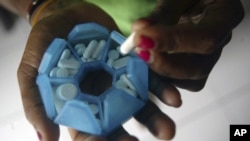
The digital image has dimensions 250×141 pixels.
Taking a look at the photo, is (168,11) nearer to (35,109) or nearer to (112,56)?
(112,56)

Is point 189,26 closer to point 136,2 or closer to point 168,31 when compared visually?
point 168,31

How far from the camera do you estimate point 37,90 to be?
0.44 metres

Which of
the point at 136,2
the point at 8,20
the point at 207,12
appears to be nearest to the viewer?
the point at 207,12

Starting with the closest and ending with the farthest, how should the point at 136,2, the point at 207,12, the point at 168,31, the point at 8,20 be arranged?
the point at 168,31
the point at 207,12
the point at 136,2
the point at 8,20

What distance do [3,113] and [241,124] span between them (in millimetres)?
335

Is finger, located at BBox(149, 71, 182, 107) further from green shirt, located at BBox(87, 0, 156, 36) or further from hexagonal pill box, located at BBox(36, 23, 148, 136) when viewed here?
green shirt, located at BBox(87, 0, 156, 36)

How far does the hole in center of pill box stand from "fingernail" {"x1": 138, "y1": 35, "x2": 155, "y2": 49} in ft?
0.35

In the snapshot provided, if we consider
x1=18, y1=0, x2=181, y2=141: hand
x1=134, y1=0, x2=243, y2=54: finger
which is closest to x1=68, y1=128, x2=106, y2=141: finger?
x1=18, y1=0, x2=181, y2=141: hand

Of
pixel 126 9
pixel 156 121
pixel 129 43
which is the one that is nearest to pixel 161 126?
pixel 156 121

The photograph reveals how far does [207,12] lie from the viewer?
46cm

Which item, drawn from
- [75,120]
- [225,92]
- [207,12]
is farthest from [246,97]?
[75,120]

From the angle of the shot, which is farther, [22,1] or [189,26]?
[22,1]

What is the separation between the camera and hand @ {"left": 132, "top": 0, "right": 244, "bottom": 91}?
0.34 meters

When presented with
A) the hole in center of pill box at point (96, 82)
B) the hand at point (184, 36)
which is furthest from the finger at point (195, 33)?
the hole in center of pill box at point (96, 82)
